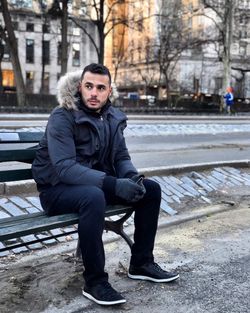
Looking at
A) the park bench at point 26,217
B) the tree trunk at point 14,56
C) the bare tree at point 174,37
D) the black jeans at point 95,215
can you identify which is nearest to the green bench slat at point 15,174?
the park bench at point 26,217

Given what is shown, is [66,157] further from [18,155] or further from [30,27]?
[30,27]

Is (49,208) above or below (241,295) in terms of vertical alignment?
above

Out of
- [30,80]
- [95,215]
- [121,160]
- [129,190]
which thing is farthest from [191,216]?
[30,80]

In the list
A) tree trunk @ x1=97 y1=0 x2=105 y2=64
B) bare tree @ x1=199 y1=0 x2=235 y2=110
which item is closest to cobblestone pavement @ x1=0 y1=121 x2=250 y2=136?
tree trunk @ x1=97 y1=0 x2=105 y2=64

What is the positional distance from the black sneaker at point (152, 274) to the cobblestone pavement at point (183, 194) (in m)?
1.08

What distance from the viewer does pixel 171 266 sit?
4.35m

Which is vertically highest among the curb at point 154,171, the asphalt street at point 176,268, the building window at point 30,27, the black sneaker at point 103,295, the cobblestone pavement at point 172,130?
the building window at point 30,27

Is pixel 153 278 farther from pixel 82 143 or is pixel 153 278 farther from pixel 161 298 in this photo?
pixel 82 143

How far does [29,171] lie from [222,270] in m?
1.75

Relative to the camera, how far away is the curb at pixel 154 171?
564 centimetres

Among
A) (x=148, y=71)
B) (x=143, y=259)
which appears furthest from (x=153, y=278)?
(x=148, y=71)

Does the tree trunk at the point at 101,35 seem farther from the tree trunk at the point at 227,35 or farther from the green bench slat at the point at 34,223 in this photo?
the green bench slat at the point at 34,223

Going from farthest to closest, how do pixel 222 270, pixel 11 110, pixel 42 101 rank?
pixel 42 101 → pixel 11 110 → pixel 222 270

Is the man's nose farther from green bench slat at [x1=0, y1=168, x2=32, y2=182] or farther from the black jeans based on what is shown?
green bench slat at [x1=0, y1=168, x2=32, y2=182]
